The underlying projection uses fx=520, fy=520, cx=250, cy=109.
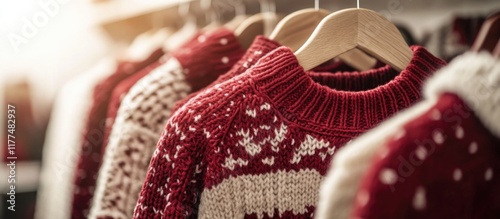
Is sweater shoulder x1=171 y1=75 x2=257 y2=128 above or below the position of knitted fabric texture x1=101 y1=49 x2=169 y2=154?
above

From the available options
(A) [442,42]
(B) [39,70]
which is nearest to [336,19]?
(A) [442,42]

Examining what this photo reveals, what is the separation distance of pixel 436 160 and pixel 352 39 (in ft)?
0.88

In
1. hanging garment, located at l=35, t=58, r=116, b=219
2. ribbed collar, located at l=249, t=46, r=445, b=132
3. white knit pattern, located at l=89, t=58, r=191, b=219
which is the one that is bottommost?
hanging garment, located at l=35, t=58, r=116, b=219

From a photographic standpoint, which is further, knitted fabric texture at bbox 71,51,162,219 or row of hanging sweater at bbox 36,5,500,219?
knitted fabric texture at bbox 71,51,162,219

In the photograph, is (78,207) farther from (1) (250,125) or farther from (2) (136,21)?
(2) (136,21)

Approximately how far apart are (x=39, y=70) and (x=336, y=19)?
1.48m

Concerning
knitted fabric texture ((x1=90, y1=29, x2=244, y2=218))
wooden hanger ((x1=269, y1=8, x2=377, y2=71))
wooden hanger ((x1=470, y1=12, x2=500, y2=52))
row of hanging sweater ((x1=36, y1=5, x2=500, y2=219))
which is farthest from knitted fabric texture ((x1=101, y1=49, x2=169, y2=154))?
wooden hanger ((x1=470, y1=12, x2=500, y2=52))

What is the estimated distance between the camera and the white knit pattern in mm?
656

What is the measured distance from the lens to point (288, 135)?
0.50 meters

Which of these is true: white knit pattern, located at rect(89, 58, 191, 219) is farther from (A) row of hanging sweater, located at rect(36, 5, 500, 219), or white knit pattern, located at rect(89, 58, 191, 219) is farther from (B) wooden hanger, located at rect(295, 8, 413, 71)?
(B) wooden hanger, located at rect(295, 8, 413, 71)

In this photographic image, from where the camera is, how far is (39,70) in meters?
1.77

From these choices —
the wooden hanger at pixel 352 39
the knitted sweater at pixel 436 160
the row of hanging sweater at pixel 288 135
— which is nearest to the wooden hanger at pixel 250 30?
the row of hanging sweater at pixel 288 135

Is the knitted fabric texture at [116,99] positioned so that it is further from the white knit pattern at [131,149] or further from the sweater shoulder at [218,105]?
the sweater shoulder at [218,105]

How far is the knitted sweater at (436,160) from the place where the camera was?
279 millimetres
